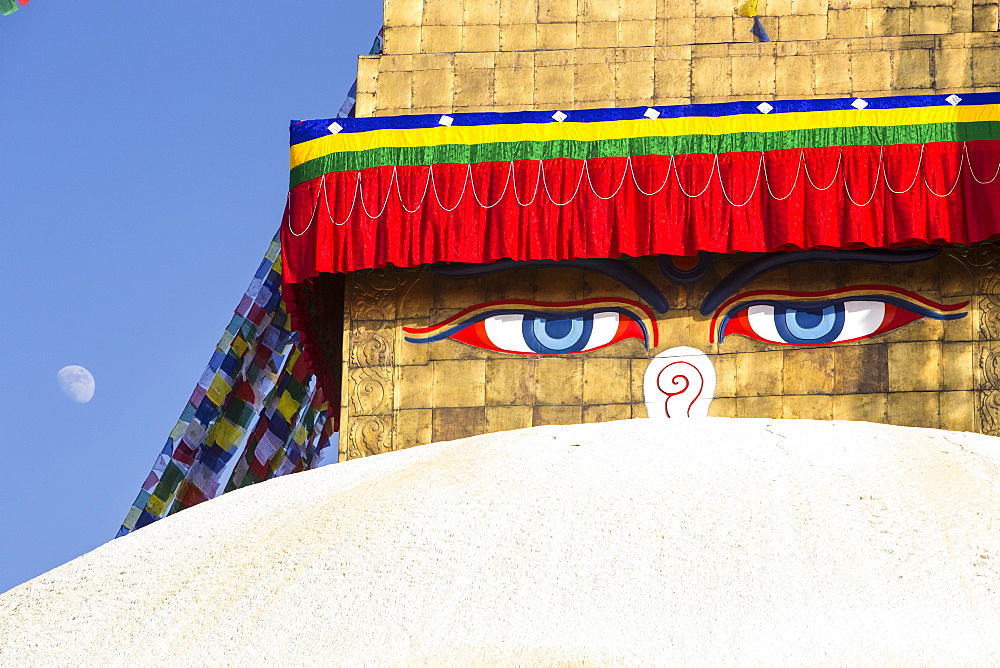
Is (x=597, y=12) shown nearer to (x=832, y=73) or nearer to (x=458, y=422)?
(x=832, y=73)

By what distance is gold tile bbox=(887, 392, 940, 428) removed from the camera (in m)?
13.8

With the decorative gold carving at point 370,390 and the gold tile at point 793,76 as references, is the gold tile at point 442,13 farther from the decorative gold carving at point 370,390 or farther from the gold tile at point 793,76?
the decorative gold carving at point 370,390

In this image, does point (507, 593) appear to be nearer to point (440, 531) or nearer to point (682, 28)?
point (440, 531)

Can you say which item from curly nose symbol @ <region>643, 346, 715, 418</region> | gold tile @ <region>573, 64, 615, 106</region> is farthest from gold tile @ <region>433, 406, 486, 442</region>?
gold tile @ <region>573, 64, 615, 106</region>

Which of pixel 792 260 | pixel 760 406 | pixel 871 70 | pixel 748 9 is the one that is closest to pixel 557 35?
pixel 748 9

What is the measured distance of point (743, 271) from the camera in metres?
14.4

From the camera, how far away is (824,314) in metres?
14.1

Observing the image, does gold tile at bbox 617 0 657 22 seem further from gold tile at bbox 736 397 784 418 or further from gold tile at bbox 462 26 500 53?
gold tile at bbox 736 397 784 418

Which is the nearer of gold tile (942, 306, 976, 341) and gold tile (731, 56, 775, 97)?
gold tile (942, 306, 976, 341)

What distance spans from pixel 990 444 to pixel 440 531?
2.85m

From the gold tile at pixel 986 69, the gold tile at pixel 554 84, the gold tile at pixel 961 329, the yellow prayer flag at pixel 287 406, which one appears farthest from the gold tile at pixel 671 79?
the yellow prayer flag at pixel 287 406

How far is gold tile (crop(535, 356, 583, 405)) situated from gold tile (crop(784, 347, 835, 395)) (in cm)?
219

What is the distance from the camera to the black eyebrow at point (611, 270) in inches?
569

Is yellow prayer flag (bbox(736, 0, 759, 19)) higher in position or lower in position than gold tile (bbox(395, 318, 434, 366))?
higher
